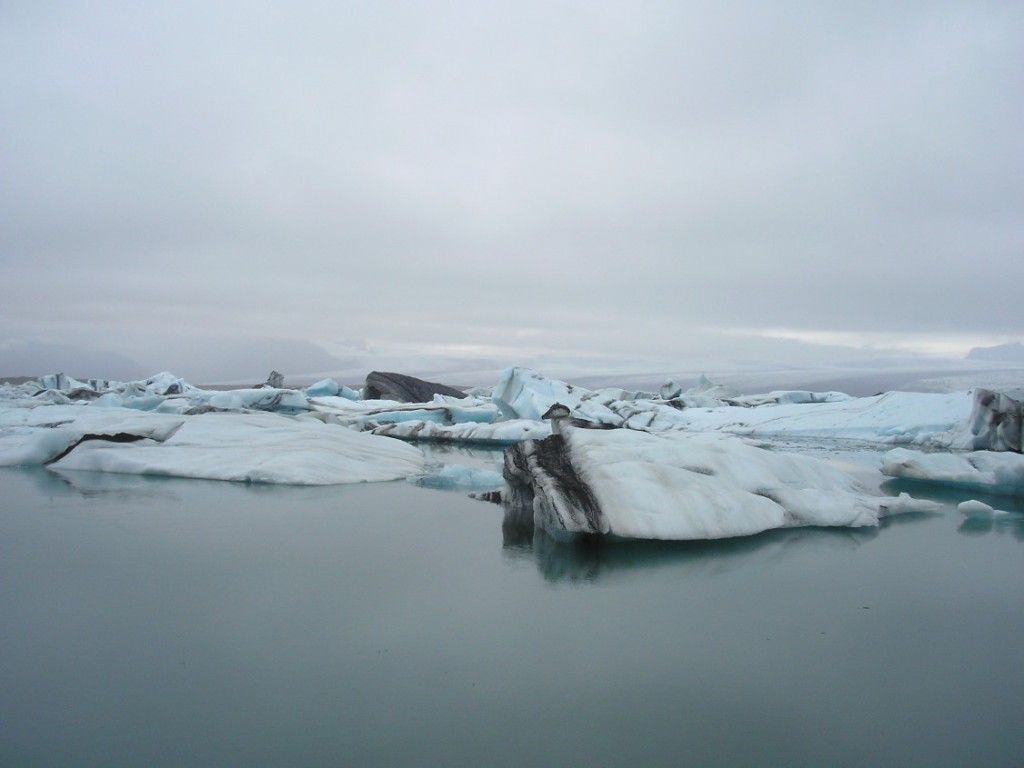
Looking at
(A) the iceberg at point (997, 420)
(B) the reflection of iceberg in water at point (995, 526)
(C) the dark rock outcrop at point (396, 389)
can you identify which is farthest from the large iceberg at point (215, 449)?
(C) the dark rock outcrop at point (396, 389)

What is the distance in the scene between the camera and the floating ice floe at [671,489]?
472 cm

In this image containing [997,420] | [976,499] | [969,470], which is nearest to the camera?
[976,499]

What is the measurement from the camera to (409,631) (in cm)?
324

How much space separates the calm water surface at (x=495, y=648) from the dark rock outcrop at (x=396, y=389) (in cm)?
1487

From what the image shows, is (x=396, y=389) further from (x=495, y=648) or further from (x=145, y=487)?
(x=495, y=648)

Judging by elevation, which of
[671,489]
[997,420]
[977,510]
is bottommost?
[977,510]

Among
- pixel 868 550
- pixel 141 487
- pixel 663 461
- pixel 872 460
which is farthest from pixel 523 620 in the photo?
pixel 872 460

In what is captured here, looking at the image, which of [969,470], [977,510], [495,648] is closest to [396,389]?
[969,470]

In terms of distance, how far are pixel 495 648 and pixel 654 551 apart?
2026 millimetres

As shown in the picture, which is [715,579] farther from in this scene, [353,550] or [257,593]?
[257,593]

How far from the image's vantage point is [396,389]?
2031cm

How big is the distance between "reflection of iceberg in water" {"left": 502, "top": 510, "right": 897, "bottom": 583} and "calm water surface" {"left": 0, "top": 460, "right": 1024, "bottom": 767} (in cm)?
3

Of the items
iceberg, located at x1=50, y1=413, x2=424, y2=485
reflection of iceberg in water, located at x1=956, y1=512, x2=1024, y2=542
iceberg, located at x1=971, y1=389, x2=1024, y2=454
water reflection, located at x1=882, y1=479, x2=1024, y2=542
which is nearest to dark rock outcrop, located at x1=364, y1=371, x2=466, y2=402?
iceberg, located at x1=50, y1=413, x2=424, y2=485

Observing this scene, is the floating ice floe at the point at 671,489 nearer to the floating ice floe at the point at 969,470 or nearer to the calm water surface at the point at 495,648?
the calm water surface at the point at 495,648
